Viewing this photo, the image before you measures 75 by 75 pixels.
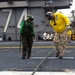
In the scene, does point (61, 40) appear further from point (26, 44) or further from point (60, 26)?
point (26, 44)

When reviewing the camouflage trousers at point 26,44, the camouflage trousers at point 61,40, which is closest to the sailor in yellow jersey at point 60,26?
the camouflage trousers at point 61,40

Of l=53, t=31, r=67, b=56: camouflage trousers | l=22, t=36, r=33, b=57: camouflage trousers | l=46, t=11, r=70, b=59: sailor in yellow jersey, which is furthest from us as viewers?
l=22, t=36, r=33, b=57: camouflage trousers

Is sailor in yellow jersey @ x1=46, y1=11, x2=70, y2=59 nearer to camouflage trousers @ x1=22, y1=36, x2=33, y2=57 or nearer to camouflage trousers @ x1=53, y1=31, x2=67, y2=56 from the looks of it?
camouflage trousers @ x1=53, y1=31, x2=67, y2=56

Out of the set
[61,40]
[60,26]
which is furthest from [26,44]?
[60,26]

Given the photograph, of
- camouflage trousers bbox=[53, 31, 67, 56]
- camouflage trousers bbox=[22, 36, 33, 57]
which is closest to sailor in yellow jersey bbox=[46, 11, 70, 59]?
camouflage trousers bbox=[53, 31, 67, 56]

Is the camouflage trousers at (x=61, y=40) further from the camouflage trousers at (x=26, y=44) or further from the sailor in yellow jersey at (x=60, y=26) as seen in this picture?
the camouflage trousers at (x=26, y=44)

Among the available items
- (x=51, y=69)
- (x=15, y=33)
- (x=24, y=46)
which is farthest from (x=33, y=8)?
(x=51, y=69)

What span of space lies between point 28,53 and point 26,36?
27.3 inches

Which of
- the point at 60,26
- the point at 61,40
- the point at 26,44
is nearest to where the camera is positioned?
the point at 60,26

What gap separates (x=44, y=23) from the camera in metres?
42.5

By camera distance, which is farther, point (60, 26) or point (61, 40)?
point (61, 40)

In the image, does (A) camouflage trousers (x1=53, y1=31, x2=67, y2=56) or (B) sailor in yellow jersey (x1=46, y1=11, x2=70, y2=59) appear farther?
(A) camouflage trousers (x1=53, y1=31, x2=67, y2=56)

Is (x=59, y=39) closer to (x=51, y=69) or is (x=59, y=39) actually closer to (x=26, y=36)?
(x=26, y=36)

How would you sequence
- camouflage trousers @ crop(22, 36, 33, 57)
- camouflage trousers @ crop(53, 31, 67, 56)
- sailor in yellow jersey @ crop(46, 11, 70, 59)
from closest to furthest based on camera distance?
sailor in yellow jersey @ crop(46, 11, 70, 59) < camouflage trousers @ crop(53, 31, 67, 56) < camouflage trousers @ crop(22, 36, 33, 57)
